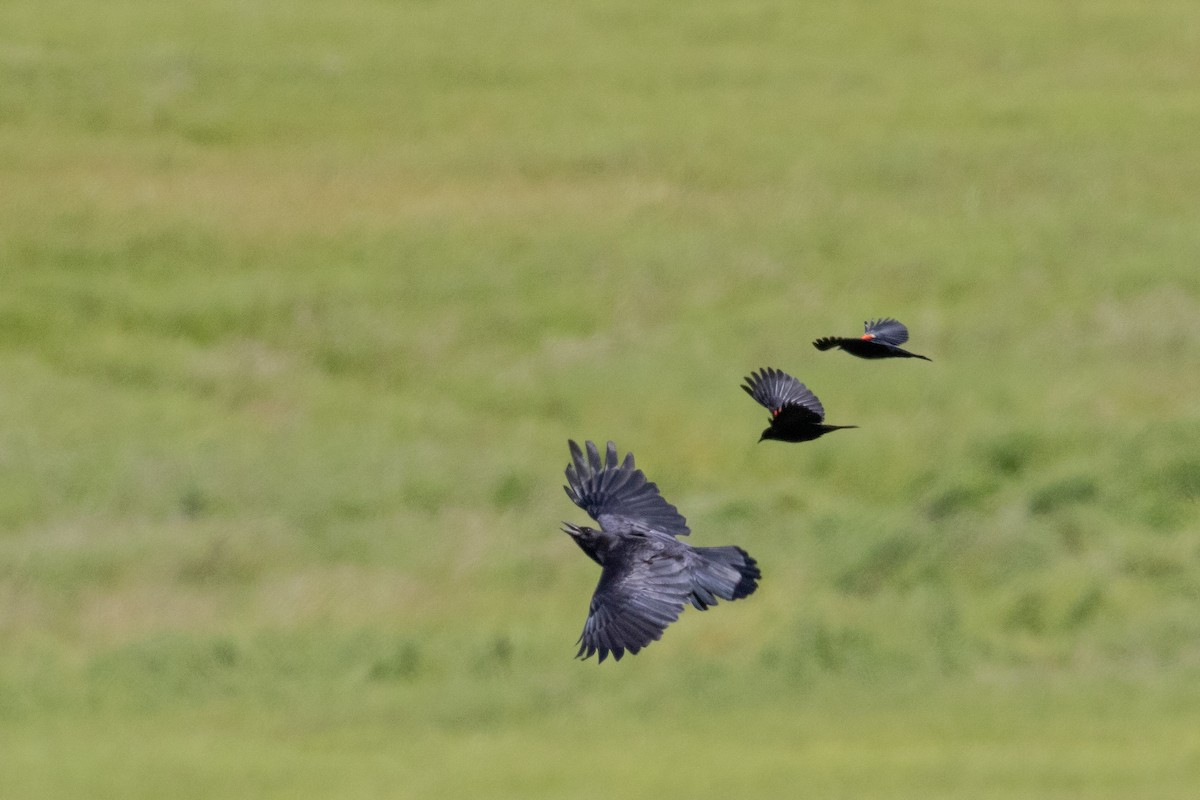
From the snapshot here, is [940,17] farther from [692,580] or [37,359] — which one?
[692,580]

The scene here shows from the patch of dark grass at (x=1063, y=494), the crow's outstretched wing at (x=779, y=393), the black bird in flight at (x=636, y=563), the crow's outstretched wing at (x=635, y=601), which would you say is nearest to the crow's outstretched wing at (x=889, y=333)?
the crow's outstretched wing at (x=779, y=393)

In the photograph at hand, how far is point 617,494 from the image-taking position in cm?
845

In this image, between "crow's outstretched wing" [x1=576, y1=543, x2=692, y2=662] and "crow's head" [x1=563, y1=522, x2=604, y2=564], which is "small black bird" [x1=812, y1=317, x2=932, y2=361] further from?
"crow's head" [x1=563, y1=522, x2=604, y2=564]

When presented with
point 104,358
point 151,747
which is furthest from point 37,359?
point 151,747

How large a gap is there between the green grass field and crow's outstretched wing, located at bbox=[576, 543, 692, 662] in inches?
350

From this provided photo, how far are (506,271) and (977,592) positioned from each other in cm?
1231

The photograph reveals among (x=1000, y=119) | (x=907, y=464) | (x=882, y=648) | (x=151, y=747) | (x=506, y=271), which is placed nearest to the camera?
(x=151, y=747)

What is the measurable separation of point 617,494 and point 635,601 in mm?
1350

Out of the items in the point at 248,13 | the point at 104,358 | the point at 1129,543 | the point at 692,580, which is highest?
the point at 248,13

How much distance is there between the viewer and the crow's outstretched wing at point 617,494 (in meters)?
8.28

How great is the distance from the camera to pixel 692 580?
748 cm

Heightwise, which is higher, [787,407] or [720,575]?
[787,407]

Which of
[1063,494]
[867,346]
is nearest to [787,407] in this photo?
[867,346]

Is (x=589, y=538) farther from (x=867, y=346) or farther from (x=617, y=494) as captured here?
(x=867, y=346)
